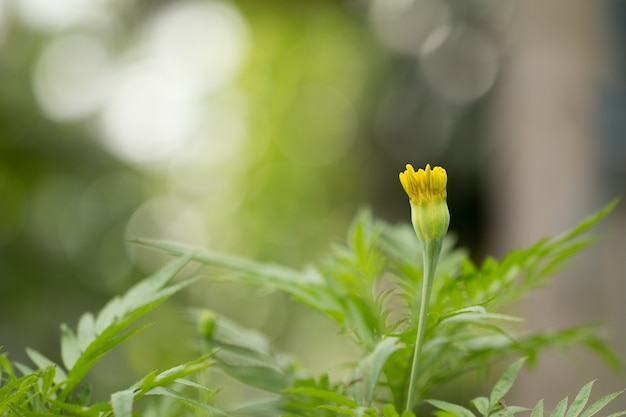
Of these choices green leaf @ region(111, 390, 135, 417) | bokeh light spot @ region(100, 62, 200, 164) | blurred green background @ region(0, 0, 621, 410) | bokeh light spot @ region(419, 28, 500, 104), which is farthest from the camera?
bokeh light spot @ region(100, 62, 200, 164)

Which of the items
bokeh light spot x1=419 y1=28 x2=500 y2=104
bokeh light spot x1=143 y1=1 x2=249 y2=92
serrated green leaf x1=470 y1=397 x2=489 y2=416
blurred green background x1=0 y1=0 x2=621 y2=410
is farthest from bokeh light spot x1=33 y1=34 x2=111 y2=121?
serrated green leaf x1=470 y1=397 x2=489 y2=416

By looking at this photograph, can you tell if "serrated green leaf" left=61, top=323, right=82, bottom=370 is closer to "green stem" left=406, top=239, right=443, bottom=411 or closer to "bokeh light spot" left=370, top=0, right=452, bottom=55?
"green stem" left=406, top=239, right=443, bottom=411

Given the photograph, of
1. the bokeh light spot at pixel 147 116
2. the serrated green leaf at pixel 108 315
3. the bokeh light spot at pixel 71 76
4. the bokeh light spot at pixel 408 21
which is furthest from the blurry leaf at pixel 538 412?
the bokeh light spot at pixel 408 21

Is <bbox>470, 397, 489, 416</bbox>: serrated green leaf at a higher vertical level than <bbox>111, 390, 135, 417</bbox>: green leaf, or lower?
higher

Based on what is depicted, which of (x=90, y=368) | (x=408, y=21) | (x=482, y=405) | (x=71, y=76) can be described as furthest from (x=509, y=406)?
(x=408, y=21)

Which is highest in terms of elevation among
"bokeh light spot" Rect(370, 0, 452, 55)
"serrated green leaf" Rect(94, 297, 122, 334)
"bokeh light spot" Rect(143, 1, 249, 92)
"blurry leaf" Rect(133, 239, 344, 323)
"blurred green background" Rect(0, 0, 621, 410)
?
"bokeh light spot" Rect(143, 1, 249, 92)

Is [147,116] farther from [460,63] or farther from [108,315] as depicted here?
[108,315]

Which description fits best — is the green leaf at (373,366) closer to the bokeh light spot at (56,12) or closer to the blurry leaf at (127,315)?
the blurry leaf at (127,315)
